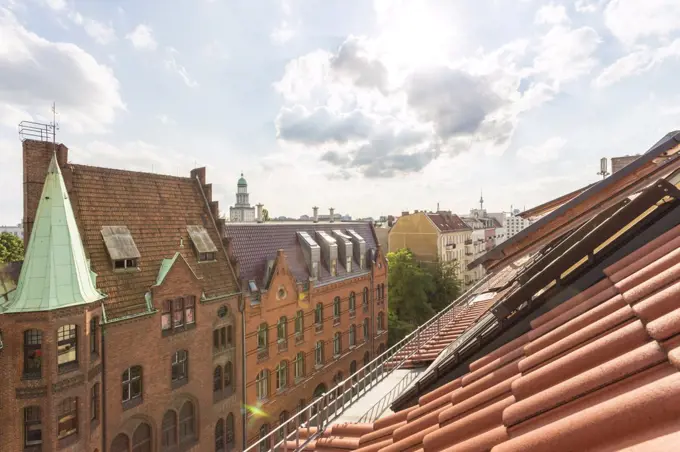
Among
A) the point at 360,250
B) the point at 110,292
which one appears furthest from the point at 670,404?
the point at 360,250

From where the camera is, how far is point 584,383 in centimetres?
204

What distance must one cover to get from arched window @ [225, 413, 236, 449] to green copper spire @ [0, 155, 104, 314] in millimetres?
9176

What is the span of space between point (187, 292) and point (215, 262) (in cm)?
274

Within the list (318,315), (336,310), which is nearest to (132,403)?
(318,315)

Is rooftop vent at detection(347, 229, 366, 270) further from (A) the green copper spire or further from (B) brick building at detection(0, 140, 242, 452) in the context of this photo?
(A) the green copper spire

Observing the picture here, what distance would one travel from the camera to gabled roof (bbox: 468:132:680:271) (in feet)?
13.4

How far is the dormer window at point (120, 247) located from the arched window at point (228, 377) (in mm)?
6589

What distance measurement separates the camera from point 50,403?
11648 millimetres

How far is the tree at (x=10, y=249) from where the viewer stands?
32656 mm

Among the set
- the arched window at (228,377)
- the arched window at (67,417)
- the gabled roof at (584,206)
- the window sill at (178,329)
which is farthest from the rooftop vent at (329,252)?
the gabled roof at (584,206)

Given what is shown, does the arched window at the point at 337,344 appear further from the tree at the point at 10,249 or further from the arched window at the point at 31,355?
the tree at the point at 10,249

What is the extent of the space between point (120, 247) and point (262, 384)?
34.0 feet

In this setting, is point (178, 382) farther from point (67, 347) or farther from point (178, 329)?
point (67, 347)

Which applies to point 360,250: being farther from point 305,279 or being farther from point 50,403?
point 50,403
